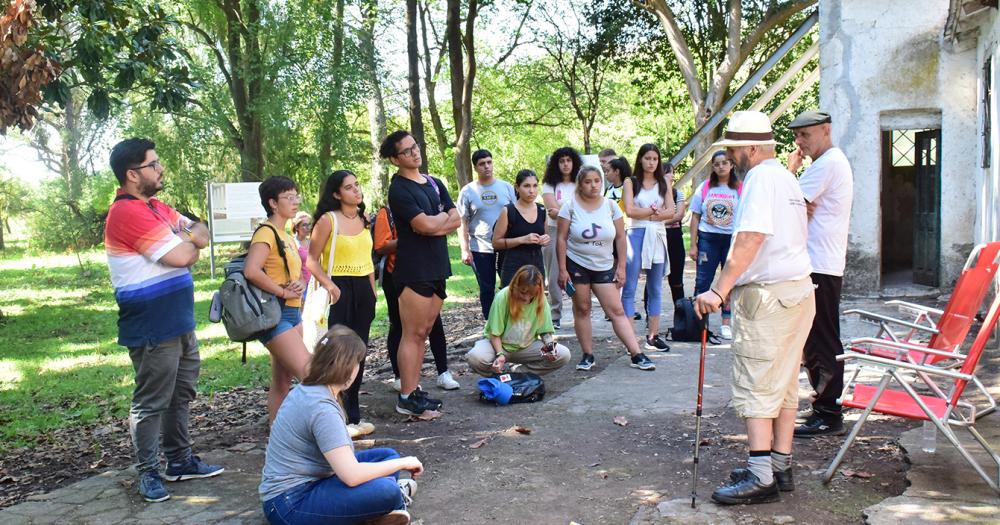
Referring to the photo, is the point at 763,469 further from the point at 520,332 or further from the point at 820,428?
the point at 520,332

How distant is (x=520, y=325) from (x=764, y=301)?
2.84 m

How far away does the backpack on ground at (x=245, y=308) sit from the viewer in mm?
5180

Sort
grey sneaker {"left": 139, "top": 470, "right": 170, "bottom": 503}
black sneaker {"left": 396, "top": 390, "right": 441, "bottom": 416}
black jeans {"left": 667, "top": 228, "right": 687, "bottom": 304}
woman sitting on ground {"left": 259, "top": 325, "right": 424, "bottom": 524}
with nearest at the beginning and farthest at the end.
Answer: woman sitting on ground {"left": 259, "top": 325, "right": 424, "bottom": 524}
grey sneaker {"left": 139, "top": 470, "right": 170, "bottom": 503}
black sneaker {"left": 396, "top": 390, "right": 441, "bottom": 416}
black jeans {"left": 667, "top": 228, "right": 687, "bottom": 304}

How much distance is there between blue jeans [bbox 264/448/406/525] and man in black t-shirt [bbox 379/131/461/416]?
2.34m

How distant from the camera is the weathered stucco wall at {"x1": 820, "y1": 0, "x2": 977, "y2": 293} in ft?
35.0

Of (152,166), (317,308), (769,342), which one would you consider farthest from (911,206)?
(152,166)

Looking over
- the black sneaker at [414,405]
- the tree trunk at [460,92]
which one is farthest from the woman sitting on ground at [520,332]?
the tree trunk at [460,92]

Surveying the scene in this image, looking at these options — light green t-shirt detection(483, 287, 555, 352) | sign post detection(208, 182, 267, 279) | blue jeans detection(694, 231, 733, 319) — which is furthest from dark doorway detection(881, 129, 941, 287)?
sign post detection(208, 182, 267, 279)

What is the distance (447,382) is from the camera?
24.1ft

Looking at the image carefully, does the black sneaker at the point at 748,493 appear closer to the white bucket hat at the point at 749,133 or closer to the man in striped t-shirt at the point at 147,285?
the white bucket hat at the point at 749,133

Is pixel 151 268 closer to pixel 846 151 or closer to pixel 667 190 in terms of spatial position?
pixel 667 190

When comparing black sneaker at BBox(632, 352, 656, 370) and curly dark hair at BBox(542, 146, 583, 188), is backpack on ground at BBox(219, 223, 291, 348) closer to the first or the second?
black sneaker at BBox(632, 352, 656, 370)

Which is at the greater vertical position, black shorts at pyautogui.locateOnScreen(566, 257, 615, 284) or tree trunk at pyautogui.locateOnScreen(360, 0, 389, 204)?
tree trunk at pyautogui.locateOnScreen(360, 0, 389, 204)

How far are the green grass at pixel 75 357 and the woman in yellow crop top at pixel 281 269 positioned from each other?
2.57m
